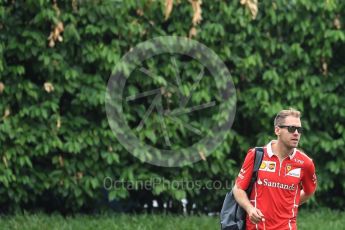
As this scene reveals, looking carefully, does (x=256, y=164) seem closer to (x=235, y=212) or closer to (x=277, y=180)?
(x=277, y=180)

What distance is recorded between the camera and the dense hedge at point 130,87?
9.90 metres

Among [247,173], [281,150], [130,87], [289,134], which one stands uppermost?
[130,87]

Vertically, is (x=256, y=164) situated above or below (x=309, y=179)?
above

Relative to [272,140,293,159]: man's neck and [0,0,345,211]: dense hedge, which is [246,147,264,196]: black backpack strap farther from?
[0,0,345,211]: dense hedge

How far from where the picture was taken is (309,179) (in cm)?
660

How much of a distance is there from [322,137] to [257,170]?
4.82 metres

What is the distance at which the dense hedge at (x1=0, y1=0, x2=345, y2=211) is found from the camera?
9898mm

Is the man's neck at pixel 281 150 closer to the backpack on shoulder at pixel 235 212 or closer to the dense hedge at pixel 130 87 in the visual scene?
the backpack on shoulder at pixel 235 212

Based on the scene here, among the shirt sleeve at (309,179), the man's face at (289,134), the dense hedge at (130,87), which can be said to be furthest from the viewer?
the dense hedge at (130,87)

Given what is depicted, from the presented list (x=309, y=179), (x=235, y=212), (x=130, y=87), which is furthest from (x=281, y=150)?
(x=130, y=87)

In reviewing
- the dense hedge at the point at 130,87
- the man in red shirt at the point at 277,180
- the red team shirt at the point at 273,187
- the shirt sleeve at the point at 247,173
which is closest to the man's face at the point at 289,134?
the man in red shirt at the point at 277,180

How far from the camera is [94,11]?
9938 millimetres

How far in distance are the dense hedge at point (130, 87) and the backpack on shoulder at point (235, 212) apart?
12.5 feet

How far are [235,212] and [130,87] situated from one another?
4.03 meters
